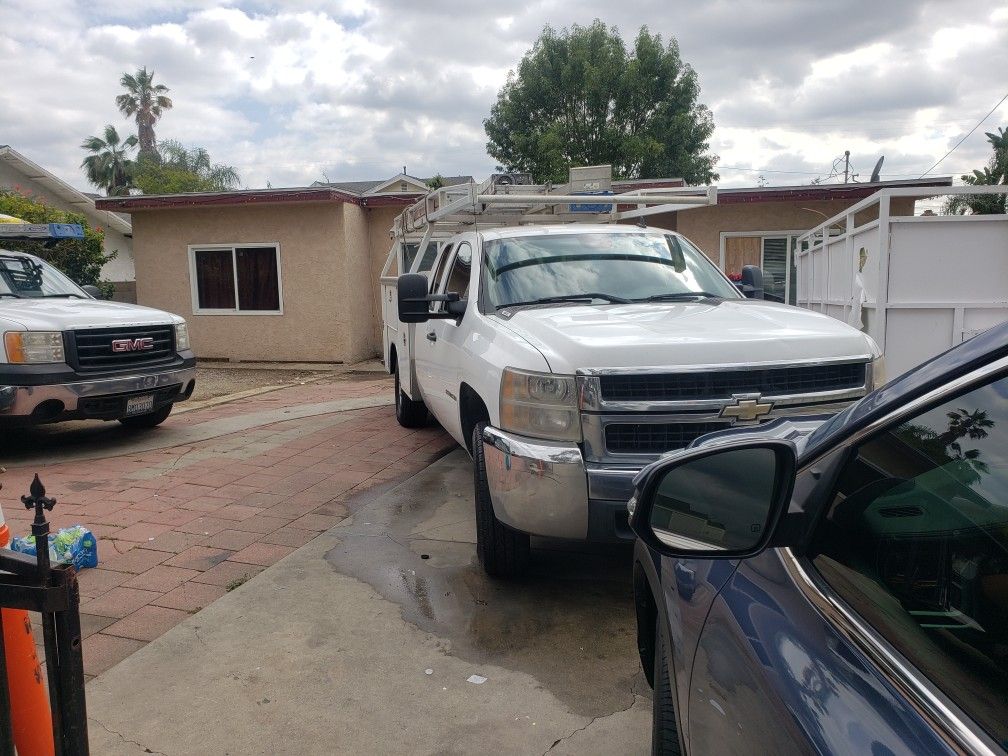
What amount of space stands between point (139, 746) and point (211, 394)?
928 cm

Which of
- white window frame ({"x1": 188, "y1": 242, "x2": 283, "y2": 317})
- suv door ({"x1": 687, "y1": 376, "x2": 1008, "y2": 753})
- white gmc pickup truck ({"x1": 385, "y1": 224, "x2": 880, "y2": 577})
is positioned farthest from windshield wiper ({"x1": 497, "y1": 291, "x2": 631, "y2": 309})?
white window frame ({"x1": 188, "y1": 242, "x2": 283, "y2": 317})

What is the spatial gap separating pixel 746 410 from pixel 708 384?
21 cm

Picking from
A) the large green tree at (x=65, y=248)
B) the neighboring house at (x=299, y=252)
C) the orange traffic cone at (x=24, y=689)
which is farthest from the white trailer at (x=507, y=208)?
the large green tree at (x=65, y=248)

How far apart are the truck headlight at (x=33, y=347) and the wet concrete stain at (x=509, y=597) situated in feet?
10.6

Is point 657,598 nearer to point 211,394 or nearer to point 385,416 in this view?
point 385,416

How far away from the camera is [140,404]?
7762 millimetres

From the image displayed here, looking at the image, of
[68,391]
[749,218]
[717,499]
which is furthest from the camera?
[749,218]

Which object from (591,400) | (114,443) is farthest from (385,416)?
(591,400)

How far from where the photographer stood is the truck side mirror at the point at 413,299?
5.21 m

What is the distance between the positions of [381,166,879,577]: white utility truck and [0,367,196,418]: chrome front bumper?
3.59m

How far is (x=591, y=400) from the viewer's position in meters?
3.76

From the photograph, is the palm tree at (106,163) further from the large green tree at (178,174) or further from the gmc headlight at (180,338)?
the gmc headlight at (180,338)

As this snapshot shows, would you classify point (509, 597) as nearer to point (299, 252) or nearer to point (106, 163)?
point (299, 252)

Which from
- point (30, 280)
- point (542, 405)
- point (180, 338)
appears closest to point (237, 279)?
point (30, 280)
